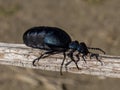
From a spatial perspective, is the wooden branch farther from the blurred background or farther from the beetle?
the blurred background

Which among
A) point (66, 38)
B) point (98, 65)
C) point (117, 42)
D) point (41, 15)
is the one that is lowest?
point (98, 65)

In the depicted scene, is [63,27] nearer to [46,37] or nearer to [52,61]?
[46,37]

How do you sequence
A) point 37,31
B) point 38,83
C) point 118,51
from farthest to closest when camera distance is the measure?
1. point 118,51
2. point 38,83
3. point 37,31

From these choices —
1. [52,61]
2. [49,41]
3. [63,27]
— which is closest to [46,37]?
[49,41]

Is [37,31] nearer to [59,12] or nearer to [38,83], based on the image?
[38,83]

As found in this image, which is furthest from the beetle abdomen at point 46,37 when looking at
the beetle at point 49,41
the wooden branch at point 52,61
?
the wooden branch at point 52,61

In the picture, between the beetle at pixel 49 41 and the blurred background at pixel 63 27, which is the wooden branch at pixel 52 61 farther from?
the blurred background at pixel 63 27

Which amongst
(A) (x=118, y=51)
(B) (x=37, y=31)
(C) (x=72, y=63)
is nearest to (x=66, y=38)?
(B) (x=37, y=31)
